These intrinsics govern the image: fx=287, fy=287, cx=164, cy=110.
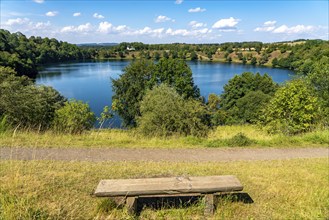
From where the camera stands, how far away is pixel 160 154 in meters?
8.06

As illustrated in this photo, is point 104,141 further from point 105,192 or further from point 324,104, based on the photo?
point 324,104

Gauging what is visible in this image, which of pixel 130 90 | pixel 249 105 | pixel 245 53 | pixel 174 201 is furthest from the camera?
pixel 245 53

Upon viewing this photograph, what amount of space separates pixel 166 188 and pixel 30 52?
110 metres

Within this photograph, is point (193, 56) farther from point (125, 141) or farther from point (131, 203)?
point (131, 203)

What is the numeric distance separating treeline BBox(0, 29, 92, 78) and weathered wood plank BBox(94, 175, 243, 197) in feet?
191

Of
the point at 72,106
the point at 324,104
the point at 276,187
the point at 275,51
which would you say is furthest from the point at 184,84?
the point at 275,51

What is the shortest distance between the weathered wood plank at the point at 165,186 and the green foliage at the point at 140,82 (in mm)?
28427

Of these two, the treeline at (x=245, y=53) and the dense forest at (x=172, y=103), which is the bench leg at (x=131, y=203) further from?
the treeline at (x=245, y=53)

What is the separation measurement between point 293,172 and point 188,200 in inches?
133

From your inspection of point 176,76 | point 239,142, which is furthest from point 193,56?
point 239,142

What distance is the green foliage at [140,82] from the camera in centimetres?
3434

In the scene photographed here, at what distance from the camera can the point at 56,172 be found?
5.34 metres

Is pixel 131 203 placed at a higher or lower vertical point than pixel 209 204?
higher

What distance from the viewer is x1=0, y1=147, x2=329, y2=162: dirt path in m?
7.13
